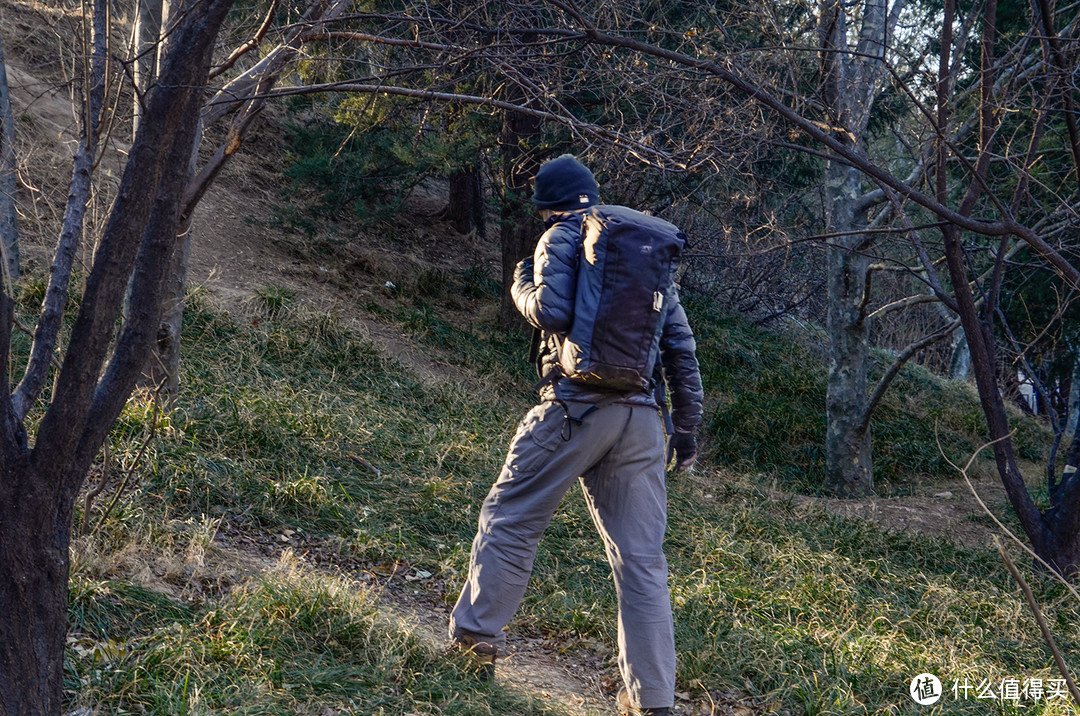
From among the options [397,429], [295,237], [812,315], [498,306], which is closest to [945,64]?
[397,429]

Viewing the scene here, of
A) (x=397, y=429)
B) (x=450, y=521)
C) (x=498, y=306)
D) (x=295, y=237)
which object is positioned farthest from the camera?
(x=498, y=306)

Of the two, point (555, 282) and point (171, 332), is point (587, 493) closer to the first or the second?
point (555, 282)

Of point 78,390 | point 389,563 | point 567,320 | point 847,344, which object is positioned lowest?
point 389,563

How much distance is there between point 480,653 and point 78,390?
5.67ft

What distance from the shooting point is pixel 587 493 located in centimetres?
334

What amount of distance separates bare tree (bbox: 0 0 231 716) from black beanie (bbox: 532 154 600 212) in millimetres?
1357

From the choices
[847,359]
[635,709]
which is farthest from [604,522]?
[847,359]

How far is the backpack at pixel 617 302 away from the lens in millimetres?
3115

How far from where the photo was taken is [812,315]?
1677 centimetres

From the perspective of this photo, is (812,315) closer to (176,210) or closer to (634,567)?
(634,567)

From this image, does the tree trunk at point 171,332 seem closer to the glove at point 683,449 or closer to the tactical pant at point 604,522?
the tactical pant at point 604,522

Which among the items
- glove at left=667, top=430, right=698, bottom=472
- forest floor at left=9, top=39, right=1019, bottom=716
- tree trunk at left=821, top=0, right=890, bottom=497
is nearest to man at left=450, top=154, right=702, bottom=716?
glove at left=667, top=430, right=698, bottom=472

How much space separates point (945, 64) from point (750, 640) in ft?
12.1

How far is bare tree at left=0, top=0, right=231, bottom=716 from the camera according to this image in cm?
222
